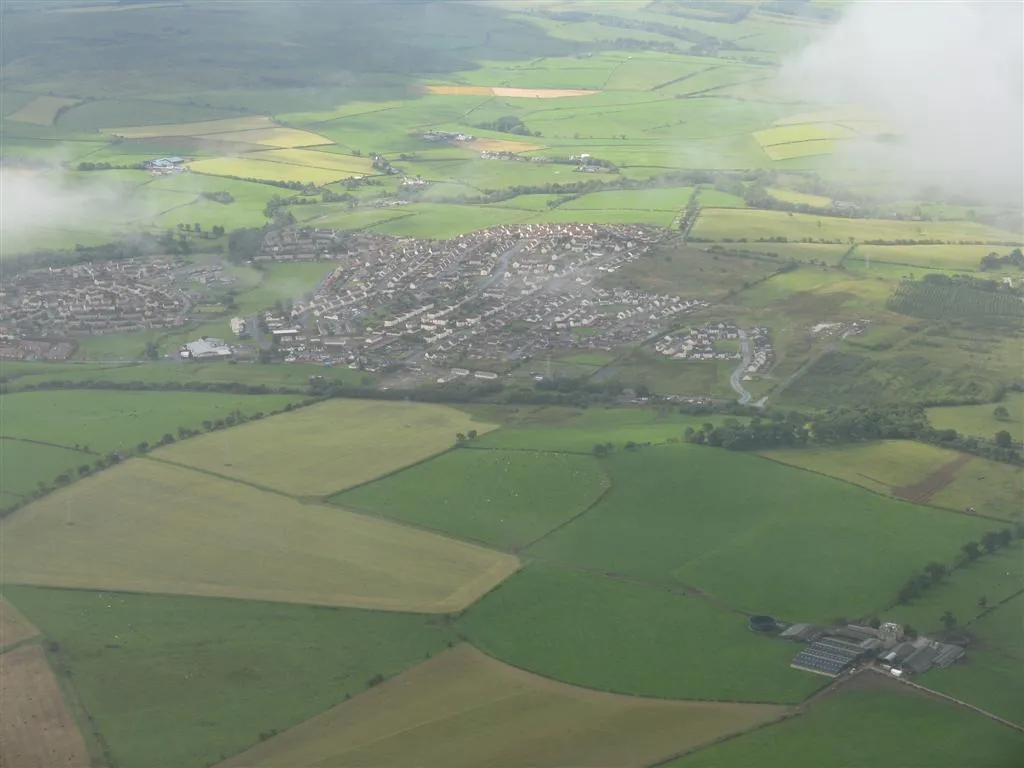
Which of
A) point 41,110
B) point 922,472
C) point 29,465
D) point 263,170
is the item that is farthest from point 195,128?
point 922,472

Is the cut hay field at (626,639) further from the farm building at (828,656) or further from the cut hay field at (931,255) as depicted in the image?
the cut hay field at (931,255)

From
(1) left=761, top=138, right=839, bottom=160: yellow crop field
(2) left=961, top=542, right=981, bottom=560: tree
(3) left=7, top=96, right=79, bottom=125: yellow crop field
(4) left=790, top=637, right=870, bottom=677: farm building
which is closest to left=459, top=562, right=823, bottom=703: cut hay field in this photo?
(4) left=790, top=637, right=870, bottom=677: farm building

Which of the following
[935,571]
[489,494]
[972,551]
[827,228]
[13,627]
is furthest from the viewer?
[827,228]

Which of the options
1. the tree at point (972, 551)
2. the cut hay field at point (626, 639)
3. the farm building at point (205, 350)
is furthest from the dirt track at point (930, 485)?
the farm building at point (205, 350)

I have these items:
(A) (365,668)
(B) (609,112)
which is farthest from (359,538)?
(B) (609,112)

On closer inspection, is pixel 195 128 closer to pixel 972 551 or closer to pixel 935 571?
pixel 972 551

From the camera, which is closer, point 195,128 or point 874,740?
point 874,740

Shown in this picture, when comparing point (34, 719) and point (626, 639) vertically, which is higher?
point (626, 639)

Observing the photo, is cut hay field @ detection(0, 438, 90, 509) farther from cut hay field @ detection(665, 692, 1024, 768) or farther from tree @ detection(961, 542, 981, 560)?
tree @ detection(961, 542, 981, 560)
